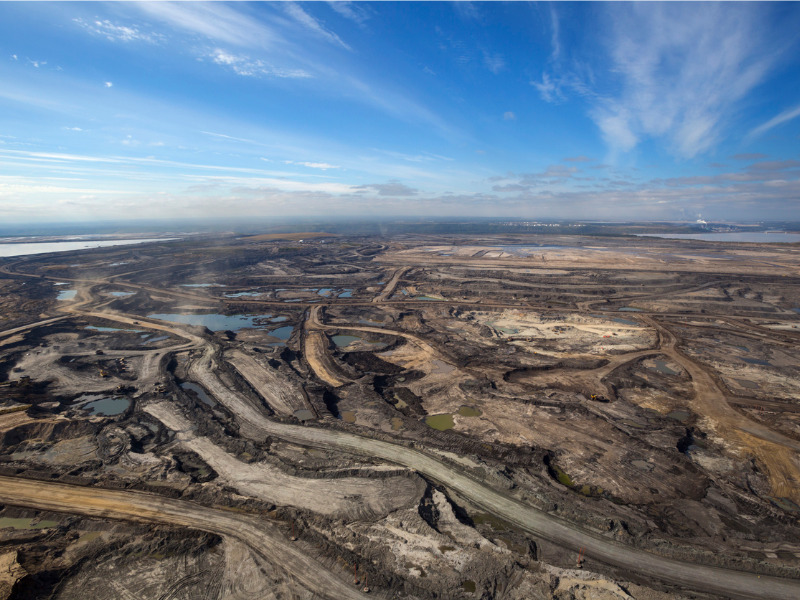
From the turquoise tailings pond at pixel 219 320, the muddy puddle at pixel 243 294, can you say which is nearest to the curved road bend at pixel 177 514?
the turquoise tailings pond at pixel 219 320

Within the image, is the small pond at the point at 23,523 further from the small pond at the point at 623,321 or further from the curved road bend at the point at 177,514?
the small pond at the point at 623,321

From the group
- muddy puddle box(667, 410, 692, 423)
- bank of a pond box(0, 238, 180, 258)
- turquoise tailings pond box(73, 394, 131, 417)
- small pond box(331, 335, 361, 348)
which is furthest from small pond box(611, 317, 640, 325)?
bank of a pond box(0, 238, 180, 258)

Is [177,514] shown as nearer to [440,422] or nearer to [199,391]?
[199,391]

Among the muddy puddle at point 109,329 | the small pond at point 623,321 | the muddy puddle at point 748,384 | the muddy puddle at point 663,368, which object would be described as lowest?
the muddy puddle at point 109,329

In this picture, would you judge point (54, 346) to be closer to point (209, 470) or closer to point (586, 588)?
point (209, 470)

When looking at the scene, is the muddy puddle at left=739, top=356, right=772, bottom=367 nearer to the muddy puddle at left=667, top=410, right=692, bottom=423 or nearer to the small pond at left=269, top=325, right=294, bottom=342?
the muddy puddle at left=667, top=410, right=692, bottom=423

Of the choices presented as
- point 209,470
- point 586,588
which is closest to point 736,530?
point 586,588
